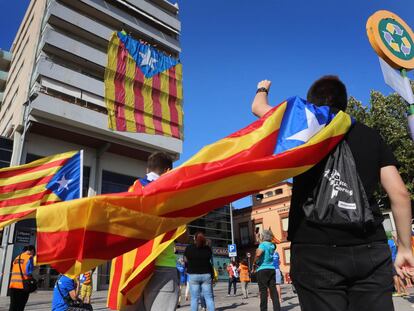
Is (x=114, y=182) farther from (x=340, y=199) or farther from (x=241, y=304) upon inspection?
(x=340, y=199)

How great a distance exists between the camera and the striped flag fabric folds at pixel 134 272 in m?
3.00

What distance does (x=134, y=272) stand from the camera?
302 centimetres

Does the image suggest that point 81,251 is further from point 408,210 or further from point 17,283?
point 17,283

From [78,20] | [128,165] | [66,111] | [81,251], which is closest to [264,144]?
[81,251]

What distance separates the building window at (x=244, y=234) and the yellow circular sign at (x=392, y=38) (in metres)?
42.3

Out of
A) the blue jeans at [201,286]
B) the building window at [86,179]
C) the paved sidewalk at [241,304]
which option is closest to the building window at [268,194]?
the building window at [86,179]

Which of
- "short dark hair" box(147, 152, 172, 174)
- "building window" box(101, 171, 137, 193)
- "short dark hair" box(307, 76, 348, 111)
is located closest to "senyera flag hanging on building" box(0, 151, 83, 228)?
"short dark hair" box(147, 152, 172, 174)

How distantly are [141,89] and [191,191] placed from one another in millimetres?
31710

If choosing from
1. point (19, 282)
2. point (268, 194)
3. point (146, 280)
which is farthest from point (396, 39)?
point (268, 194)

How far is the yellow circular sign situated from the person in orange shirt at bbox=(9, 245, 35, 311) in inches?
291

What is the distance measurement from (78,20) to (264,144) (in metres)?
32.4

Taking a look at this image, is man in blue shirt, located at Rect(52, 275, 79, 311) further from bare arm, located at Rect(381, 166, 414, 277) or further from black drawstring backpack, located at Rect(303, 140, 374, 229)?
bare arm, located at Rect(381, 166, 414, 277)

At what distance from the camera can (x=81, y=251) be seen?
6.75ft

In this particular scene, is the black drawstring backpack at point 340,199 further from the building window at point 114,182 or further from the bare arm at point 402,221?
the building window at point 114,182
